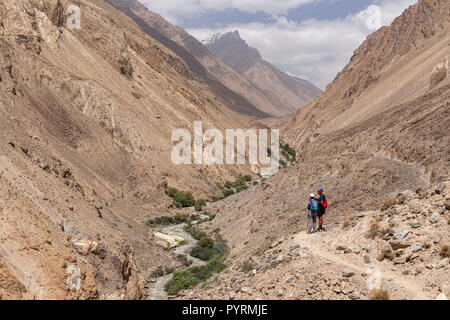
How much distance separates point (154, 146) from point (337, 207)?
2176cm

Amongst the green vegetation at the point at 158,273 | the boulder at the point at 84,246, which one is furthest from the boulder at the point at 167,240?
the boulder at the point at 84,246

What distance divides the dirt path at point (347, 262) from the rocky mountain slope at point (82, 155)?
219 inches

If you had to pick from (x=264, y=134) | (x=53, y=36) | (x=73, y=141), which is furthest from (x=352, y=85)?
(x=73, y=141)

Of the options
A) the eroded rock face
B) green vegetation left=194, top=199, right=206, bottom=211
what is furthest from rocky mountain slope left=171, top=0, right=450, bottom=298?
green vegetation left=194, top=199, right=206, bottom=211

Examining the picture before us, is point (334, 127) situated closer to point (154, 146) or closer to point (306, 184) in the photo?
point (154, 146)

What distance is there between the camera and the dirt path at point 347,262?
8258mm

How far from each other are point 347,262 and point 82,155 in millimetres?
20271

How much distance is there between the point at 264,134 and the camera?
7138 centimetres

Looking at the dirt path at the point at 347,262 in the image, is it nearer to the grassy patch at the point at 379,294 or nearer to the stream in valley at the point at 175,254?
the grassy patch at the point at 379,294

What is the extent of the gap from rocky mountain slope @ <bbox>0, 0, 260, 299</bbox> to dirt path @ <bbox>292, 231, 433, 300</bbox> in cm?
557

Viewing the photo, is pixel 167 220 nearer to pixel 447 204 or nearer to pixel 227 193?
pixel 227 193

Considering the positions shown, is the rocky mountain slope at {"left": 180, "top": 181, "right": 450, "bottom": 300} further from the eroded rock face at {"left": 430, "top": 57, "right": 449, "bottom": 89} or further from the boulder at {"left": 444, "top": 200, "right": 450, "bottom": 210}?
the eroded rock face at {"left": 430, "top": 57, "right": 449, "bottom": 89}

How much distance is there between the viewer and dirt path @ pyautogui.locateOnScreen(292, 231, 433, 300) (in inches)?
325

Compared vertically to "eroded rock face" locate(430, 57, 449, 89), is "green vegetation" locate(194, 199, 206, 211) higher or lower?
lower
